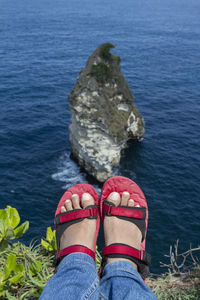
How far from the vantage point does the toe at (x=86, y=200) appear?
185 inches

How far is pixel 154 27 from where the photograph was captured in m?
61.7

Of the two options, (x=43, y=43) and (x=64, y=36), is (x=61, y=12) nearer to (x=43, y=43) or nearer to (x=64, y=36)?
(x=64, y=36)

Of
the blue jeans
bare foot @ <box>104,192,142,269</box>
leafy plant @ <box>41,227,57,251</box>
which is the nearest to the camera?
the blue jeans

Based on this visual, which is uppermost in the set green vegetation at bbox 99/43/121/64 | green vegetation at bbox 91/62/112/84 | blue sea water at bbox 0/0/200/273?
green vegetation at bbox 99/43/121/64

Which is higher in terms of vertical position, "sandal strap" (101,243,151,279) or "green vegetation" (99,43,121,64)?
"green vegetation" (99,43,121,64)

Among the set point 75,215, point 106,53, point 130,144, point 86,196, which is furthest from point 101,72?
point 75,215

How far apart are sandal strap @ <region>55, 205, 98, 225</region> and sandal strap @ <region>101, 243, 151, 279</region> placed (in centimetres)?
94

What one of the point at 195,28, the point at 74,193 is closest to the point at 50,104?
the point at 74,193

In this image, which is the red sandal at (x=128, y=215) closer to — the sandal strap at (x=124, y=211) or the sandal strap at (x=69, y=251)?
the sandal strap at (x=124, y=211)

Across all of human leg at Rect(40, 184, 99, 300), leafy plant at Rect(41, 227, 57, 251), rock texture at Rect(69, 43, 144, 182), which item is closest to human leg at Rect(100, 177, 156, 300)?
human leg at Rect(40, 184, 99, 300)

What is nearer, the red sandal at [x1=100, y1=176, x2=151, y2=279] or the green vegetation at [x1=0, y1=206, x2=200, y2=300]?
the green vegetation at [x1=0, y1=206, x2=200, y2=300]

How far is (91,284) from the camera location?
2451 mm

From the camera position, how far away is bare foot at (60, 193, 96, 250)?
3745 millimetres

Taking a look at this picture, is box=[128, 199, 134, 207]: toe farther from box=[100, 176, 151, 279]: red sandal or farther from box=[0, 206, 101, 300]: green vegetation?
box=[0, 206, 101, 300]: green vegetation
